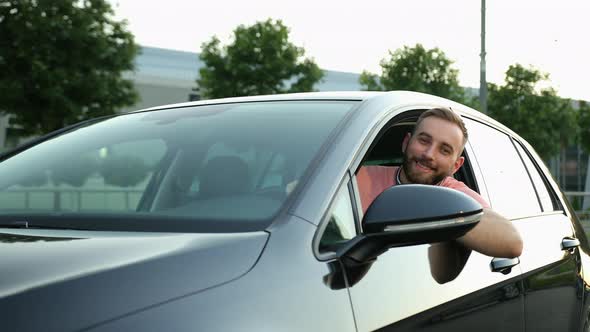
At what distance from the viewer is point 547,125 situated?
132 feet

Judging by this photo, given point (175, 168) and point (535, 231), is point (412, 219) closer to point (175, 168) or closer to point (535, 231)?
point (175, 168)

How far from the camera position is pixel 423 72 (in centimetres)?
3516

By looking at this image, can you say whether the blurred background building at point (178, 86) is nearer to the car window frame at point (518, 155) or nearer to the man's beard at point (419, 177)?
the car window frame at point (518, 155)

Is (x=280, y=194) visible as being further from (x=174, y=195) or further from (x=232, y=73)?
(x=232, y=73)

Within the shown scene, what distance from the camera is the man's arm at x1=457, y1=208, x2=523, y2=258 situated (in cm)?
251

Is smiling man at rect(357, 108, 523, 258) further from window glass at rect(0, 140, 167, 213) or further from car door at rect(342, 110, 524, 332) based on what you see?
window glass at rect(0, 140, 167, 213)

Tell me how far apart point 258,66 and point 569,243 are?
26805 millimetres

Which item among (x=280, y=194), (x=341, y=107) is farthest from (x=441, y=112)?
(x=280, y=194)

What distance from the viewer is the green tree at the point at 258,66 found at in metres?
29.8

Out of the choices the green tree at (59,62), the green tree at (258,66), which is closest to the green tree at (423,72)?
the green tree at (258,66)

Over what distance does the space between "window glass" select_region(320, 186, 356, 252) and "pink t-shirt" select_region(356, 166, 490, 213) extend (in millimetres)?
538

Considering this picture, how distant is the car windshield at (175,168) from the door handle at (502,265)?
806mm

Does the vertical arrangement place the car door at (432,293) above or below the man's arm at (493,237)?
below

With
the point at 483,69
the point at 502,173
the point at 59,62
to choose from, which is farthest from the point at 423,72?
the point at 502,173
